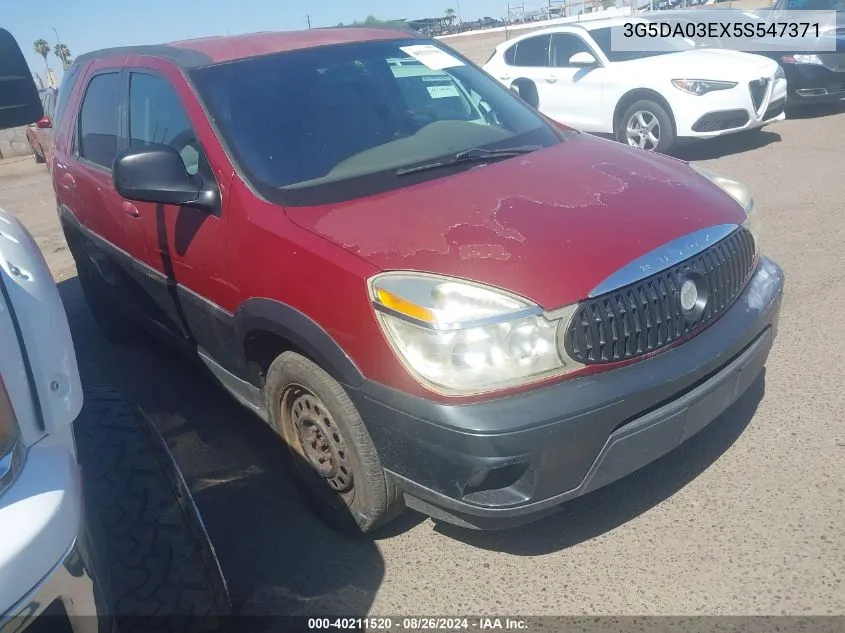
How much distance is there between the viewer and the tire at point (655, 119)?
8125mm

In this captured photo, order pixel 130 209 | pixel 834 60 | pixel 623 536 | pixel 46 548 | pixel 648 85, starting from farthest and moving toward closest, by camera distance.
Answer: pixel 834 60 → pixel 648 85 → pixel 130 209 → pixel 623 536 → pixel 46 548

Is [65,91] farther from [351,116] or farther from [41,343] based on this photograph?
[41,343]

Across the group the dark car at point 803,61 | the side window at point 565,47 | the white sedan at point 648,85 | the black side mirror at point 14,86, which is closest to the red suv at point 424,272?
the black side mirror at point 14,86

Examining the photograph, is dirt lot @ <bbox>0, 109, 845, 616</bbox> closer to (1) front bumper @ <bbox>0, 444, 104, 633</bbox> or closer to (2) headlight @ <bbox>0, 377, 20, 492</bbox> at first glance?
(1) front bumper @ <bbox>0, 444, 104, 633</bbox>

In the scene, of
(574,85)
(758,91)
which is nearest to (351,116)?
(574,85)

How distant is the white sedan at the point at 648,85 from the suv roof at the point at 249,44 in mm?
3897

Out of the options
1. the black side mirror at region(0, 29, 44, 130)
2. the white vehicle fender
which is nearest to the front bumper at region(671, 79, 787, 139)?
the black side mirror at region(0, 29, 44, 130)

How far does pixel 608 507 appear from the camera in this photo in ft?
9.16

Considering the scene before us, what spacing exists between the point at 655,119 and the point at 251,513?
22.4ft

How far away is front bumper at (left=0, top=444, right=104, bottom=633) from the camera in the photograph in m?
1.33

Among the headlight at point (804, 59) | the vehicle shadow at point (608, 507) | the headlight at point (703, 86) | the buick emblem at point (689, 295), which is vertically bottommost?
the vehicle shadow at point (608, 507)

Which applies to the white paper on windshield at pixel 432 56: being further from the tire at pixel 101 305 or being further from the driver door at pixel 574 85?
the driver door at pixel 574 85

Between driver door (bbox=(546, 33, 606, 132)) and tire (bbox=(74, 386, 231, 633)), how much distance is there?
7.63m

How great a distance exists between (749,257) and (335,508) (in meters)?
1.82
